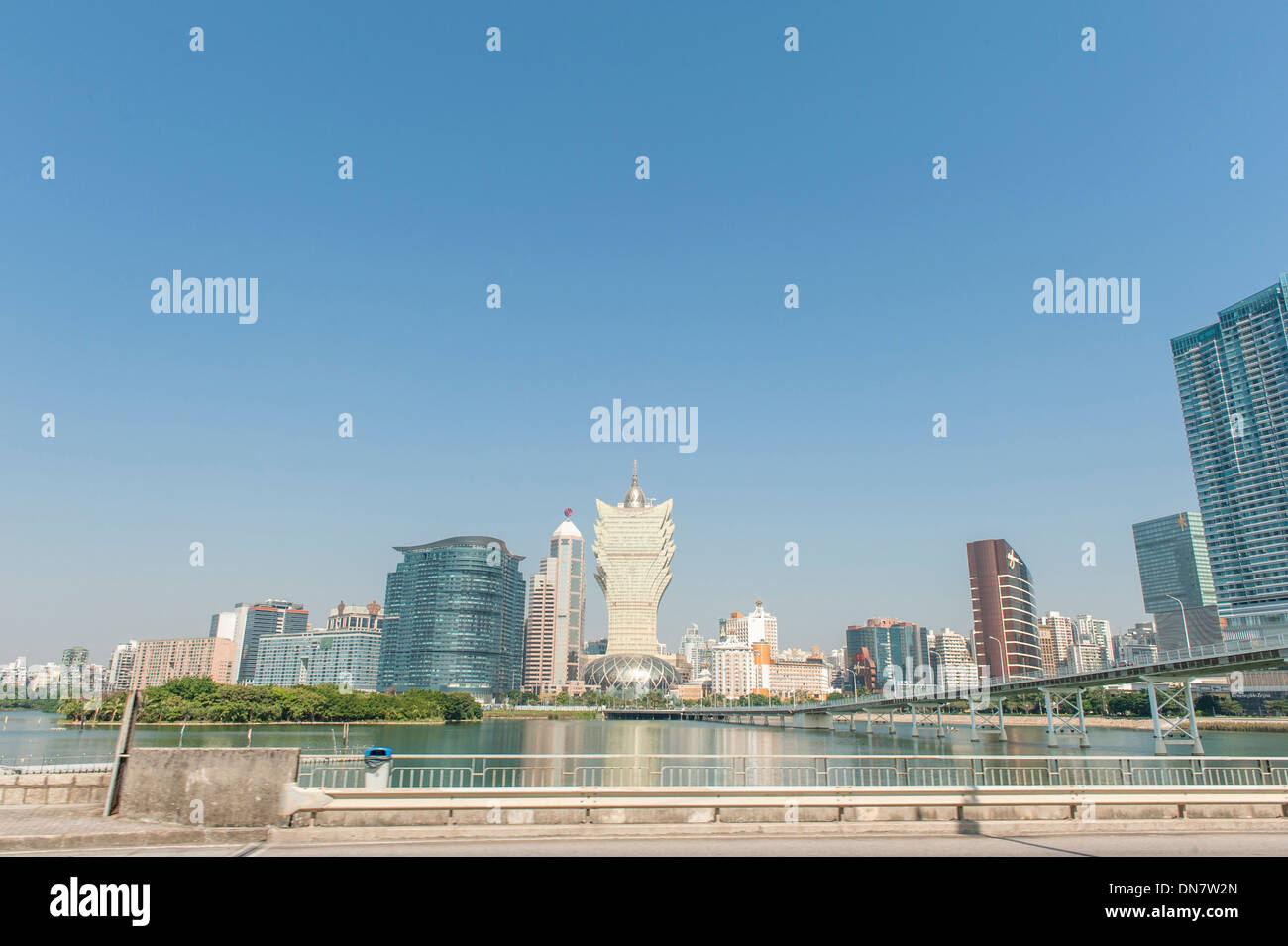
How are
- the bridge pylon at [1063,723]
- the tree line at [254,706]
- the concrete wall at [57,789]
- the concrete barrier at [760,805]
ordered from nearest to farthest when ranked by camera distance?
the concrete barrier at [760,805] < the concrete wall at [57,789] < the bridge pylon at [1063,723] < the tree line at [254,706]

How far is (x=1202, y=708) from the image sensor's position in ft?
459

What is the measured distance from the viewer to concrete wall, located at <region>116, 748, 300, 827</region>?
1310cm

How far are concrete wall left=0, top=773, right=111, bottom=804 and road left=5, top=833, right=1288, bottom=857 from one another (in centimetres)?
271

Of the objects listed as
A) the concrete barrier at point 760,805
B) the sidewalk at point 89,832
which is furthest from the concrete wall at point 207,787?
the concrete barrier at point 760,805

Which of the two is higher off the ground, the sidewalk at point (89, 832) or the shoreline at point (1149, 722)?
the sidewalk at point (89, 832)

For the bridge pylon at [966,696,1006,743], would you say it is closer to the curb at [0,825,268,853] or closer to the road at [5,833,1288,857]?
the road at [5,833,1288,857]

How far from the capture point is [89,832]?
1230 centimetres

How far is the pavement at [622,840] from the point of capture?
1218 centimetres

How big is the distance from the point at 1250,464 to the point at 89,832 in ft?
799

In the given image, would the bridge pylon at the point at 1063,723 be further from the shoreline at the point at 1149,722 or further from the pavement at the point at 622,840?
the pavement at the point at 622,840

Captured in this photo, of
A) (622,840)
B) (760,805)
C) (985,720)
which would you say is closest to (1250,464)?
(985,720)

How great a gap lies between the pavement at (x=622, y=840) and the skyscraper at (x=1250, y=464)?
20882 cm

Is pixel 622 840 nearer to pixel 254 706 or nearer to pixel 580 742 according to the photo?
pixel 580 742
